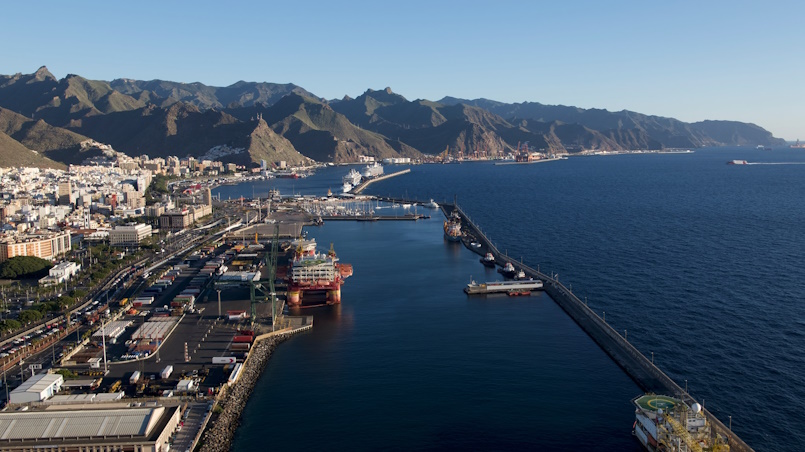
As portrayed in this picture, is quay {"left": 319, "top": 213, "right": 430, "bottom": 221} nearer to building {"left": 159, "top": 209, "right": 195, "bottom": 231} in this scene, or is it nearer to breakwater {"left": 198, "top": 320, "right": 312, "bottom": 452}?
building {"left": 159, "top": 209, "right": 195, "bottom": 231}

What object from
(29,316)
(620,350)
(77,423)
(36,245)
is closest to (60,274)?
(36,245)

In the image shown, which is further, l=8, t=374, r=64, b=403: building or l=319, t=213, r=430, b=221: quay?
l=319, t=213, r=430, b=221: quay

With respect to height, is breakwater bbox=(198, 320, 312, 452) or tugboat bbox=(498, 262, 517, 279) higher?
tugboat bbox=(498, 262, 517, 279)

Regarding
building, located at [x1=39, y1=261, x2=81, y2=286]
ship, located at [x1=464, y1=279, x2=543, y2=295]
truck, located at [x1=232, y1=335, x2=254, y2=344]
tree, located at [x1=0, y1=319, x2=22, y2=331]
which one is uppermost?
building, located at [x1=39, y1=261, x2=81, y2=286]

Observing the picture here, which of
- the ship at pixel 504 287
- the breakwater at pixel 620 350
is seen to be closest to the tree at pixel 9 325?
the ship at pixel 504 287

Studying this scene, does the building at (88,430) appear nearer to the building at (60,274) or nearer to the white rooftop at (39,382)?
the white rooftop at (39,382)

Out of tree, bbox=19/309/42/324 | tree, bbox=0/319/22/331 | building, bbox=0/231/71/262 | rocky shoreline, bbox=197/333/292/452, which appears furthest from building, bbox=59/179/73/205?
rocky shoreline, bbox=197/333/292/452
